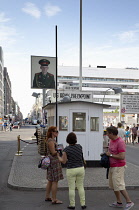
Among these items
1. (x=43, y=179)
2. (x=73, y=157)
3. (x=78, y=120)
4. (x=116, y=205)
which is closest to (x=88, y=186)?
(x=43, y=179)

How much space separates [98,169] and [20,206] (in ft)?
18.0

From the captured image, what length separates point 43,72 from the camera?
20.2 metres

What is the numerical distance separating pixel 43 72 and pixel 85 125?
8.49m

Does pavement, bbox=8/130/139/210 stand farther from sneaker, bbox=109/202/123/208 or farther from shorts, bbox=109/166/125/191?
shorts, bbox=109/166/125/191

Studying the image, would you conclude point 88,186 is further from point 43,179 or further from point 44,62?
point 44,62

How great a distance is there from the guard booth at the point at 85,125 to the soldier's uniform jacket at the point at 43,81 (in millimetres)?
7303

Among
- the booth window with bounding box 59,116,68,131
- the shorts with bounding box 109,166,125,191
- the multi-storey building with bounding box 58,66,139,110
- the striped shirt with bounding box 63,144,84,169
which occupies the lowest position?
the shorts with bounding box 109,166,125,191

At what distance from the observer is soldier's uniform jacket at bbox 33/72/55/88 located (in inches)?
785

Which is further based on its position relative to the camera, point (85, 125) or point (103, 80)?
point (103, 80)

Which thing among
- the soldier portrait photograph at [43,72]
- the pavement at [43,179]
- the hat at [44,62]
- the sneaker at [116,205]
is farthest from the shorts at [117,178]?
the hat at [44,62]

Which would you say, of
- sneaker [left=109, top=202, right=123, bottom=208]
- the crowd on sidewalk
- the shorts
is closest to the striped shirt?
the crowd on sidewalk

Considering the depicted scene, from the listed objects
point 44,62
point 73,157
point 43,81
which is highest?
point 44,62

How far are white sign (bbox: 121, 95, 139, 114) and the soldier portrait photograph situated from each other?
608 inches

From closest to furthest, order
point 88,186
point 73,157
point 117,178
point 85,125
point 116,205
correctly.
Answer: point 73,157 < point 117,178 < point 116,205 < point 88,186 < point 85,125
